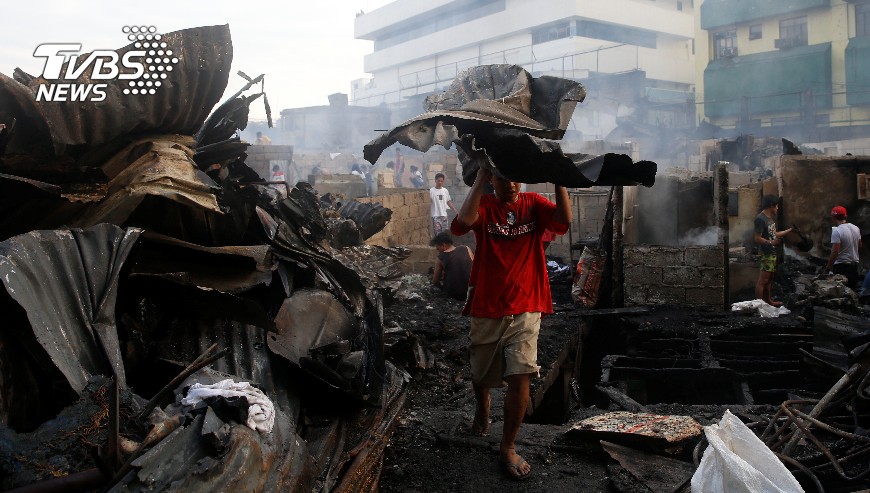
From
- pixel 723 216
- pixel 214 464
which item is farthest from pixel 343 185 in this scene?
pixel 214 464

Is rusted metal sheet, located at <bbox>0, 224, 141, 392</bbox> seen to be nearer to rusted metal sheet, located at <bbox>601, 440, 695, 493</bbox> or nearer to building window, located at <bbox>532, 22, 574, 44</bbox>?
rusted metal sheet, located at <bbox>601, 440, 695, 493</bbox>

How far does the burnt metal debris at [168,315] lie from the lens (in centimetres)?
258

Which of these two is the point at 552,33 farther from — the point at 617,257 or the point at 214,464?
the point at 214,464

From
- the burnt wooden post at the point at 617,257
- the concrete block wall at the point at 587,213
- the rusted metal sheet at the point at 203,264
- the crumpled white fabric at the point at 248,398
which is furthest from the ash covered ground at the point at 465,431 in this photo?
the concrete block wall at the point at 587,213

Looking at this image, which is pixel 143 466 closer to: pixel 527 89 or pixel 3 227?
pixel 3 227

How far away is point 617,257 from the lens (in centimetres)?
874

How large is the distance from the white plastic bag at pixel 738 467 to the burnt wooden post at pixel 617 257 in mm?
5849

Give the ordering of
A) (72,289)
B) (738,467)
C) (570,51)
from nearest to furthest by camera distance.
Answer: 1. (738,467)
2. (72,289)
3. (570,51)

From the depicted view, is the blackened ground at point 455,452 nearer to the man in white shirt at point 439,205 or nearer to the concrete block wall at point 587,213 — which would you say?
the concrete block wall at point 587,213

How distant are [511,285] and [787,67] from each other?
34.0 m

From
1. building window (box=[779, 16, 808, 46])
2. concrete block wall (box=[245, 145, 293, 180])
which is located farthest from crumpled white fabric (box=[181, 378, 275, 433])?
building window (box=[779, 16, 808, 46])

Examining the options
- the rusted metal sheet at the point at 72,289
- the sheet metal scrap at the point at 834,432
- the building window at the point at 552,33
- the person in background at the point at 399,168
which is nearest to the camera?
the rusted metal sheet at the point at 72,289

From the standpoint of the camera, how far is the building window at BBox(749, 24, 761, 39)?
34.2m

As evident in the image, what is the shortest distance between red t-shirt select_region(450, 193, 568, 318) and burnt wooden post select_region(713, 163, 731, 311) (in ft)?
17.0
